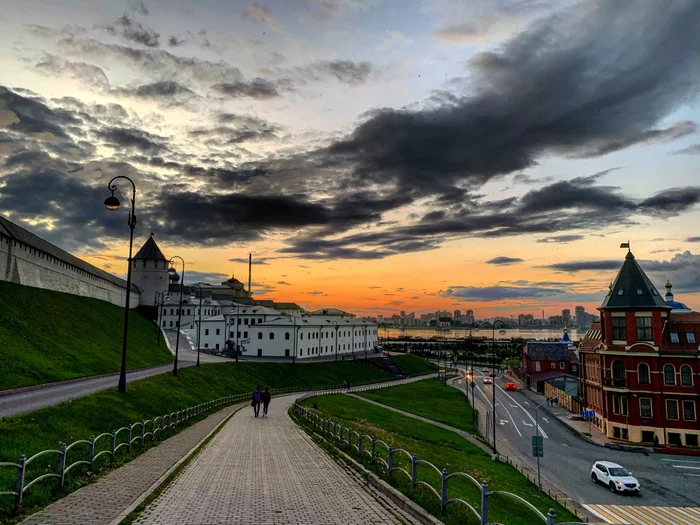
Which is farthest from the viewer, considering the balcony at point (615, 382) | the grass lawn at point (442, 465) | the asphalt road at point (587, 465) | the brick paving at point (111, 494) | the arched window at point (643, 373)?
the balcony at point (615, 382)

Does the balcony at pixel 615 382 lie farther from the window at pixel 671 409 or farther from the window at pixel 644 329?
the window at pixel 644 329

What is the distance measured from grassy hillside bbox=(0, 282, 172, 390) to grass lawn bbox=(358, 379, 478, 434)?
29.6m

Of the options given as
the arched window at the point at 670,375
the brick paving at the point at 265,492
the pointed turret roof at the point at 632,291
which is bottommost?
the arched window at the point at 670,375

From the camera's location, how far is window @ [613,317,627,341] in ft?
163

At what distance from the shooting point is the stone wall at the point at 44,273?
4547 centimetres

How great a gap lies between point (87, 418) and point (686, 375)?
51.8m

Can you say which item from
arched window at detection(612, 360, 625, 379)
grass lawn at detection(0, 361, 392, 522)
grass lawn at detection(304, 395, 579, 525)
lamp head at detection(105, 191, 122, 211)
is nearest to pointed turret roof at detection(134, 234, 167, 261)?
grass lawn at detection(0, 361, 392, 522)

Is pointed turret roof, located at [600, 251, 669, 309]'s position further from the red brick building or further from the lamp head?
the lamp head

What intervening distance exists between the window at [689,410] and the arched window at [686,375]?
5.32ft

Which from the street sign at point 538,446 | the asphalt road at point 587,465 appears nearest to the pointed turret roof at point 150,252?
the asphalt road at point 587,465

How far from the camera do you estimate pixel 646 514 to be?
27219 mm

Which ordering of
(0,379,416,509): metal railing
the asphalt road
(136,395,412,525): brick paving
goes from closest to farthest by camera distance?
(0,379,416,509): metal railing
(136,395,412,525): brick paving
the asphalt road

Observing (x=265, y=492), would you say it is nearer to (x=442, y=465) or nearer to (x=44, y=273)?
(x=442, y=465)

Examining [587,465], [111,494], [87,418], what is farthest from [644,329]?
[111,494]
